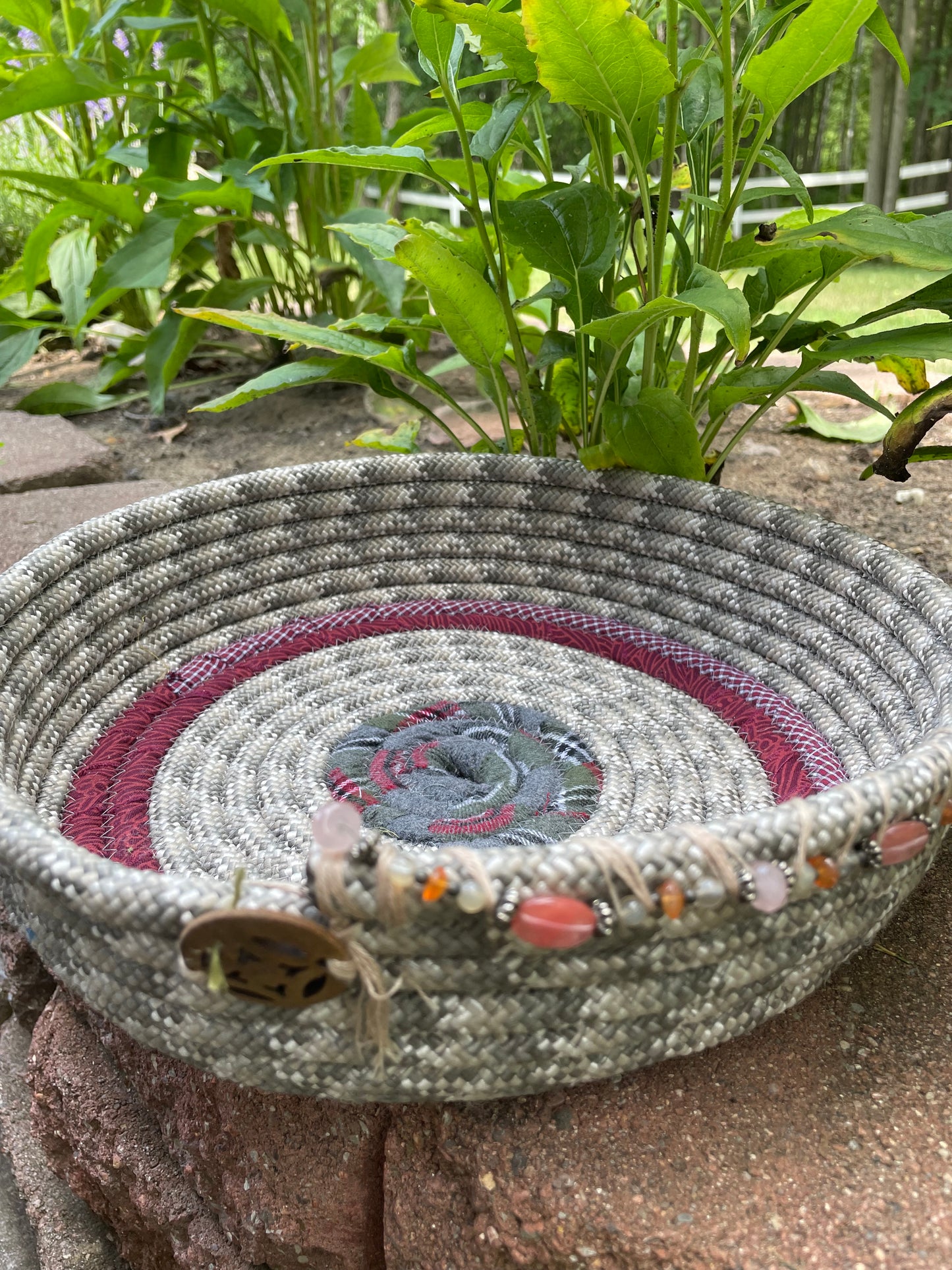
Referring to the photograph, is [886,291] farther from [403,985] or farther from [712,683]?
[403,985]

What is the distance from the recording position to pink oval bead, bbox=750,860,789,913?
51 cm

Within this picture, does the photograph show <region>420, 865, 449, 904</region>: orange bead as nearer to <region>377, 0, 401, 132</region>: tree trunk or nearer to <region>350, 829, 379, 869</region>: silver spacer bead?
<region>350, 829, 379, 869</region>: silver spacer bead

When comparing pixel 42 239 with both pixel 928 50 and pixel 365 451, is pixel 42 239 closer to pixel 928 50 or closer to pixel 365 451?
pixel 365 451

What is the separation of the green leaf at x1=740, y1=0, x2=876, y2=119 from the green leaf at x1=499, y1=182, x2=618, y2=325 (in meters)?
0.17

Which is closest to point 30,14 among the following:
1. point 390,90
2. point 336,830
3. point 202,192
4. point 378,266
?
point 202,192

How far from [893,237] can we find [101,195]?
1407 millimetres

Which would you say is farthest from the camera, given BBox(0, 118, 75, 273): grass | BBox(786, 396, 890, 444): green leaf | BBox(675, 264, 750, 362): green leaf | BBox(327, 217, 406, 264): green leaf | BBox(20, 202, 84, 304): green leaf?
BBox(0, 118, 75, 273): grass

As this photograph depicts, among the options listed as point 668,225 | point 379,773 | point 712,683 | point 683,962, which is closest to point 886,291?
point 668,225

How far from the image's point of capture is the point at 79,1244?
91 cm

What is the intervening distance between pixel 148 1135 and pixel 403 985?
40 centimetres

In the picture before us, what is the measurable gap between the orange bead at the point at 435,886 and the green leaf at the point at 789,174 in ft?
2.28

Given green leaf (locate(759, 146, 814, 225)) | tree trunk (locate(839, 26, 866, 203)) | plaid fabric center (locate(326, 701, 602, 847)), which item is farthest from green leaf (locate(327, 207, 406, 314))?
tree trunk (locate(839, 26, 866, 203))

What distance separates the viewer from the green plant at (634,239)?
83 centimetres

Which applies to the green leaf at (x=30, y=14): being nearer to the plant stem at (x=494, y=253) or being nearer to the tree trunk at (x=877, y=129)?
the plant stem at (x=494, y=253)
